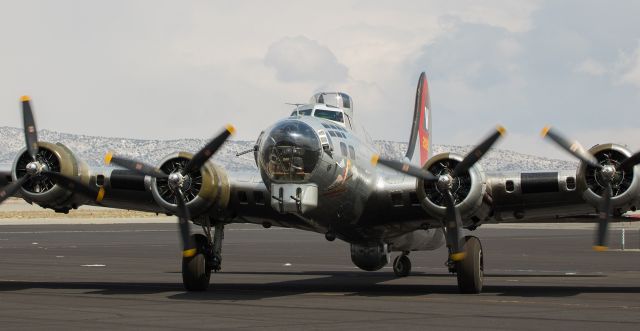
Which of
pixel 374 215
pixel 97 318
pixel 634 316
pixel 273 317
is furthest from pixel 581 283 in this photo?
pixel 97 318

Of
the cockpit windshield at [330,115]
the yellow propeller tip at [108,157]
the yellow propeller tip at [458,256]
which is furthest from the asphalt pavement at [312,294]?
the cockpit windshield at [330,115]

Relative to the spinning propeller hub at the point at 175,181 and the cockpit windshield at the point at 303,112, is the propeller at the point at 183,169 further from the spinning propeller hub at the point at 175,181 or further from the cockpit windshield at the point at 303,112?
the cockpit windshield at the point at 303,112

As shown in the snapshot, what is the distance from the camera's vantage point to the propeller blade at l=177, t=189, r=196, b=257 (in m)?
26.6

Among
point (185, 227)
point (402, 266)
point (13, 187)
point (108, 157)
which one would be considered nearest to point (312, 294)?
point (185, 227)

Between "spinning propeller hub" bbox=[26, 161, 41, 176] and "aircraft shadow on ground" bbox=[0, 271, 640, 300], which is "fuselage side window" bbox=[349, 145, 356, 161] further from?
"spinning propeller hub" bbox=[26, 161, 41, 176]

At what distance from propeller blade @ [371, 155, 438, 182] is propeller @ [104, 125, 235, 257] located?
157 inches

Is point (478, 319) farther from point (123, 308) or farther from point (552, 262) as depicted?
point (552, 262)

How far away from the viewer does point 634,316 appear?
20.6 meters

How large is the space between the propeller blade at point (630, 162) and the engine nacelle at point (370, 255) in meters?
8.17

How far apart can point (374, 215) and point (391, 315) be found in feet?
22.9

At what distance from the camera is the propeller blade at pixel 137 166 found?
87.2 feet

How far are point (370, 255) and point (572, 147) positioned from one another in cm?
776

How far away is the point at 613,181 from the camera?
25094 millimetres

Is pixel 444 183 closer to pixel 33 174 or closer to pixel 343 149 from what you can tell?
pixel 343 149
